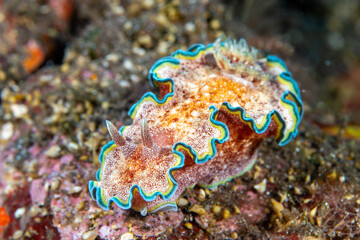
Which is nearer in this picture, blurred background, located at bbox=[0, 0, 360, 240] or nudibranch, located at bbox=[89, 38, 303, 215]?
nudibranch, located at bbox=[89, 38, 303, 215]

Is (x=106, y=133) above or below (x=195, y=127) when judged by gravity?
below

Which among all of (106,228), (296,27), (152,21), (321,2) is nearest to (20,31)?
(152,21)

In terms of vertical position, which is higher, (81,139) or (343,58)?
(81,139)

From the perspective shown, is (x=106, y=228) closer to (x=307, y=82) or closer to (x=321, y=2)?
(x=307, y=82)

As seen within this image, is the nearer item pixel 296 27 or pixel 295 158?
pixel 295 158

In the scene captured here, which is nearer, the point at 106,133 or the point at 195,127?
the point at 195,127

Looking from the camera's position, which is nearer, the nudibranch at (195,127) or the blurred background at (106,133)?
the nudibranch at (195,127)

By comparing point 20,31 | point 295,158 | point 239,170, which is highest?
point 20,31

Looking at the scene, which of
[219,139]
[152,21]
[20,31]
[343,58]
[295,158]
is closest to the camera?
→ [219,139]
